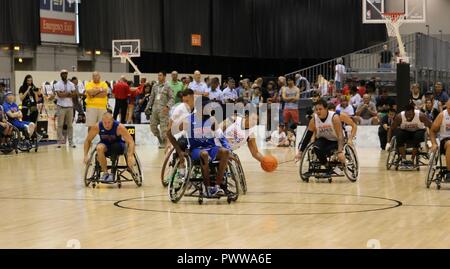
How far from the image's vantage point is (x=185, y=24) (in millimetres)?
32406

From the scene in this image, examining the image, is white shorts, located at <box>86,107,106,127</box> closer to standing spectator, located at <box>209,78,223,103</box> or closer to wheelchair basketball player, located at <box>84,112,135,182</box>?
standing spectator, located at <box>209,78,223,103</box>

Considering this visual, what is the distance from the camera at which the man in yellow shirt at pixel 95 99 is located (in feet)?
55.8

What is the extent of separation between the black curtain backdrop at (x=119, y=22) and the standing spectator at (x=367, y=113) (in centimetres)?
1094

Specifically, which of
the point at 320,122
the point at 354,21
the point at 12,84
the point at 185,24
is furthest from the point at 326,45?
the point at 320,122

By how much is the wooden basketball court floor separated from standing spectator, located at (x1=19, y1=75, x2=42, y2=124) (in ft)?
18.4

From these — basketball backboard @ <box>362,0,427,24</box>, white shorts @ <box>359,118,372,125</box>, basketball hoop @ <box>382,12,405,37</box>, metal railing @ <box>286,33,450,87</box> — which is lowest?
white shorts @ <box>359,118,372,125</box>

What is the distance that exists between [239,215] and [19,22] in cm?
1801

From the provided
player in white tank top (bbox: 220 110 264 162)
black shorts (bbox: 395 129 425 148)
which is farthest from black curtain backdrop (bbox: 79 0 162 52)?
player in white tank top (bbox: 220 110 264 162)

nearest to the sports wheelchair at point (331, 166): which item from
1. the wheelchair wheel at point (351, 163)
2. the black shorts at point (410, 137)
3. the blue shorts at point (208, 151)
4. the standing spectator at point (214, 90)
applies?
the wheelchair wheel at point (351, 163)

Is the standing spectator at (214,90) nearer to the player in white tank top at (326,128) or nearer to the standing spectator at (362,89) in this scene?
the standing spectator at (362,89)

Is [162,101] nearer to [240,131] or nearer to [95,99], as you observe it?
[95,99]

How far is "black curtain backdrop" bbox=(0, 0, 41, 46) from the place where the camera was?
24.9 metres

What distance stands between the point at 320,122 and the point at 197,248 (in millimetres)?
5865

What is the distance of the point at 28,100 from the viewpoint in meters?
19.1
